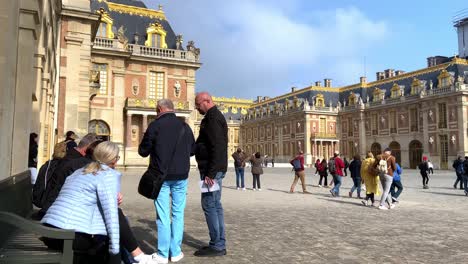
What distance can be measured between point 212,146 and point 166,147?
657 millimetres

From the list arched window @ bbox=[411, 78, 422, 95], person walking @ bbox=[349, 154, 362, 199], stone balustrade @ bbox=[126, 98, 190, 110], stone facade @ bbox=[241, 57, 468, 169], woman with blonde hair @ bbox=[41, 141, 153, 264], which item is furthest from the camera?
arched window @ bbox=[411, 78, 422, 95]

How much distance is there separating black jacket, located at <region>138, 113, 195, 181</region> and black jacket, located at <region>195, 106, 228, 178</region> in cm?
30

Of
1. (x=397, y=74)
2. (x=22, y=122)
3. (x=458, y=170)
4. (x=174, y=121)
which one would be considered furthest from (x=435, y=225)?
(x=397, y=74)

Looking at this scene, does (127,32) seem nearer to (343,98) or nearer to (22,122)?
(22,122)

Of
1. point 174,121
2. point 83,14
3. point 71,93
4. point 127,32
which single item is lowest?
point 174,121

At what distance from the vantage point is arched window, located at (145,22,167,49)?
33.1m

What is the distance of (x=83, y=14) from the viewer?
16.9 meters

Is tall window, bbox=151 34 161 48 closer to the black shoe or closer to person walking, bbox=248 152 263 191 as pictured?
person walking, bbox=248 152 263 191

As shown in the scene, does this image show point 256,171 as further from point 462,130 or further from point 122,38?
point 462,130

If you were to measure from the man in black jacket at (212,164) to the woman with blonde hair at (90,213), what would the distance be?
1.76m

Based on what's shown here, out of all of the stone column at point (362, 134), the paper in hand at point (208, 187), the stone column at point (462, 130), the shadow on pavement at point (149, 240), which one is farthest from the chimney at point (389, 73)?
the paper in hand at point (208, 187)

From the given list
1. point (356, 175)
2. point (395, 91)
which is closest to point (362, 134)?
point (395, 91)

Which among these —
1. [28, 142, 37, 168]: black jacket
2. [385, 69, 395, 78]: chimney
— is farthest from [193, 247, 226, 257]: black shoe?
[385, 69, 395, 78]: chimney

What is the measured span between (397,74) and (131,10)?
1613 inches
